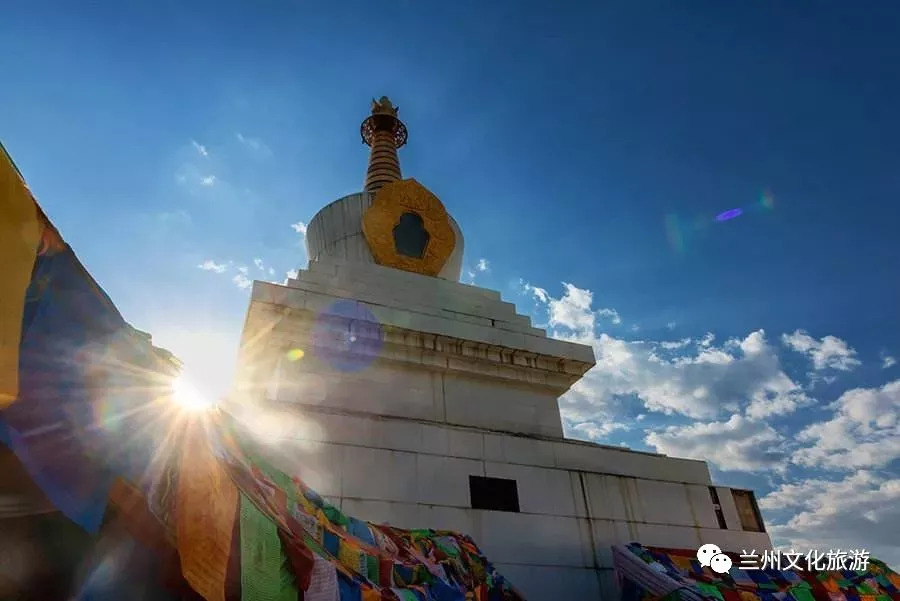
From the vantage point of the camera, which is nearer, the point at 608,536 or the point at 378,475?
the point at 378,475

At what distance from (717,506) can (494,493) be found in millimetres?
3241

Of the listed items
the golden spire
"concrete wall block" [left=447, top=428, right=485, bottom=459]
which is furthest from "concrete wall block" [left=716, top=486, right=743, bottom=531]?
the golden spire

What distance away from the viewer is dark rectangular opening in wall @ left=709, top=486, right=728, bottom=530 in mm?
7574

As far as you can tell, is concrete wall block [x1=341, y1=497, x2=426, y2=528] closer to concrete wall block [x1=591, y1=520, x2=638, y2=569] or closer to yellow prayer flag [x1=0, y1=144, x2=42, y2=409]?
concrete wall block [x1=591, y1=520, x2=638, y2=569]

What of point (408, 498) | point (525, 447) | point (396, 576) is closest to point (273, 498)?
point (396, 576)

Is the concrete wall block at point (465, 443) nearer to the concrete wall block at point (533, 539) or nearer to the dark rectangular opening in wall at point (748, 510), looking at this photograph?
the concrete wall block at point (533, 539)

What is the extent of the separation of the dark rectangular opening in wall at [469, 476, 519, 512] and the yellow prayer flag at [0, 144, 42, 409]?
517 centimetres

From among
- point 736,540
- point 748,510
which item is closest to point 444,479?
point 736,540

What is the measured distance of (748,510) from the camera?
25.9 ft

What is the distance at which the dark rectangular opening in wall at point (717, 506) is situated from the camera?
7574mm

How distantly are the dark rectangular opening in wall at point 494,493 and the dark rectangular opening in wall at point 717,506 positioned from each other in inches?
115

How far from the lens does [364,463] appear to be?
6.16 metres

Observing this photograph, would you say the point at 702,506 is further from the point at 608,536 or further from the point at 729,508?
the point at 608,536

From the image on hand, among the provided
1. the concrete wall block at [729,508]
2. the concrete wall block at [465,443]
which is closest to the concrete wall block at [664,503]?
the concrete wall block at [729,508]
